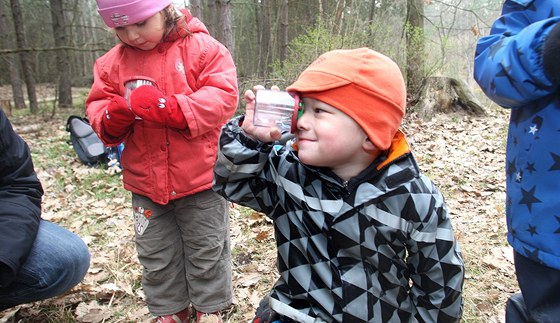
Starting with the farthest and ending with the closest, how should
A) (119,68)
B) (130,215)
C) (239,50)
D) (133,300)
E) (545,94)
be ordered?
(239,50), (130,215), (133,300), (119,68), (545,94)

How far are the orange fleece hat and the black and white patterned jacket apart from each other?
0.13 meters

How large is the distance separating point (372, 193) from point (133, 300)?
6.90 ft

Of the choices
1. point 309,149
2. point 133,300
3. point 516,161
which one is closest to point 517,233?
point 516,161

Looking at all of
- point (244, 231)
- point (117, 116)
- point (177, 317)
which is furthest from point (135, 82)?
point (244, 231)

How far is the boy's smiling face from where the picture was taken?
1.45 m

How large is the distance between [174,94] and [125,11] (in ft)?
1.40

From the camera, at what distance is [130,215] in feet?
14.2

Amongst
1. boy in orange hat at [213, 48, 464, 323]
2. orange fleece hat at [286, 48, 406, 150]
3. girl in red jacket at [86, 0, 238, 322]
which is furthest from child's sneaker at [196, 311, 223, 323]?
orange fleece hat at [286, 48, 406, 150]

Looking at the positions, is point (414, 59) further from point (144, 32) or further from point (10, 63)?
point (10, 63)

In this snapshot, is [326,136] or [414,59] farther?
[414,59]

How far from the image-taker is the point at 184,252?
253 centimetres

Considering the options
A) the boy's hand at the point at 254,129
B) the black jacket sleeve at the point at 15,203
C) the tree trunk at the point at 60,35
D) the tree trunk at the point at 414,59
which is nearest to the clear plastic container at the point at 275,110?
the boy's hand at the point at 254,129

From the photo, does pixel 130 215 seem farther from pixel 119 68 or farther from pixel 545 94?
pixel 545 94

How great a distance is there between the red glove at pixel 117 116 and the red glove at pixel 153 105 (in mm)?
61
